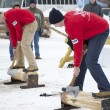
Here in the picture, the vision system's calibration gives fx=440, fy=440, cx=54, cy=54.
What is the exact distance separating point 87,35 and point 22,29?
117 inches

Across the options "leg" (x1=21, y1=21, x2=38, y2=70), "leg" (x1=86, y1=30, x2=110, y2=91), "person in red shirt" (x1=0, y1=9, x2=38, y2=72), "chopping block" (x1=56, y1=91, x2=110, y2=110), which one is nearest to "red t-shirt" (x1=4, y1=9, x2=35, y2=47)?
"person in red shirt" (x1=0, y1=9, x2=38, y2=72)

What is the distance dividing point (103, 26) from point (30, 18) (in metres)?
3.00

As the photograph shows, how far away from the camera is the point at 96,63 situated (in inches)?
237

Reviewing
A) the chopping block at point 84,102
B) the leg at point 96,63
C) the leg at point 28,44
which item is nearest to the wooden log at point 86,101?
the chopping block at point 84,102

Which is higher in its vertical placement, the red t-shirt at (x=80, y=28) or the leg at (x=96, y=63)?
the red t-shirt at (x=80, y=28)

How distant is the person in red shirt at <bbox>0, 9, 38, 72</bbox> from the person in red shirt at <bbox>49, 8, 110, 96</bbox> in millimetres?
2630

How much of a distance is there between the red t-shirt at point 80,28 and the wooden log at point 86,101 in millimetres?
480

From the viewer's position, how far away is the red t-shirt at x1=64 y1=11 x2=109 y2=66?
19.0 ft

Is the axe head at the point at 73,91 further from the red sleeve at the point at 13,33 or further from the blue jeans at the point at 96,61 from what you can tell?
the red sleeve at the point at 13,33

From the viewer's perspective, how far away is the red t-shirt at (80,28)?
580cm

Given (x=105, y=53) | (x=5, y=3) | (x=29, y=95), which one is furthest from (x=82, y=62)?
(x=5, y=3)

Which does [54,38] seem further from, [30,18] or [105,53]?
[30,18]

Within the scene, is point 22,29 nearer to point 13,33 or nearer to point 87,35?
point 13,33

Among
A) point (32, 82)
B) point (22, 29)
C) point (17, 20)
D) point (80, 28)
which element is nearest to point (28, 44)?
point (22, 29)
